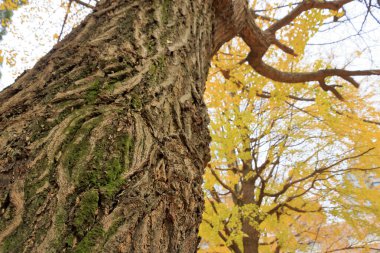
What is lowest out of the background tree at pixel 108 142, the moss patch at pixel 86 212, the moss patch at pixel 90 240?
the moss patch at pixel 90 240

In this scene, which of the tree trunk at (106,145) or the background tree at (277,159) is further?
the background tree at (277,159)

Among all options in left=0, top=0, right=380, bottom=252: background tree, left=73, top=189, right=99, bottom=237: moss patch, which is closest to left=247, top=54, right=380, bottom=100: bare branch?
left=0, top=0, right=380, bottom=252: background tree

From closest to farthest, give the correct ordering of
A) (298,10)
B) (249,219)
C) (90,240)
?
(90,240), (298,10), (249,219)

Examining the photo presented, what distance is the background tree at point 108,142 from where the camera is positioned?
0.63 meters

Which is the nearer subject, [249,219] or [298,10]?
[298,10]

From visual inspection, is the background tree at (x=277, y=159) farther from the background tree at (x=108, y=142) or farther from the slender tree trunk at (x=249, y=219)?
the background tree at (x=108, y=142)

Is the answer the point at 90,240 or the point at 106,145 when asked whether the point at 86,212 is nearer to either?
the point at 90,240

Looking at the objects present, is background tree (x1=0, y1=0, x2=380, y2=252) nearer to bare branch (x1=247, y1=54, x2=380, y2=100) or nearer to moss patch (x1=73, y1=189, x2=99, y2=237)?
moss patch (x1=73, y1=189, x2=99, y2=237)

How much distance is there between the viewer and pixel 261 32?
2783 millimetres

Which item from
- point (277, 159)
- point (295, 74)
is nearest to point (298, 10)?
point (295, 74)

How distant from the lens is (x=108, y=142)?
770 mm

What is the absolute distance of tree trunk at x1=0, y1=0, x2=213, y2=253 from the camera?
2.07 feet

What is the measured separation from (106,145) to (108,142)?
0.04 feet

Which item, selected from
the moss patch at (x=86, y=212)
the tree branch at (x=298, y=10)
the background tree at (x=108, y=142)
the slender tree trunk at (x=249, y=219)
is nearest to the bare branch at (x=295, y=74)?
the tree branch at (x=298, y=10)
